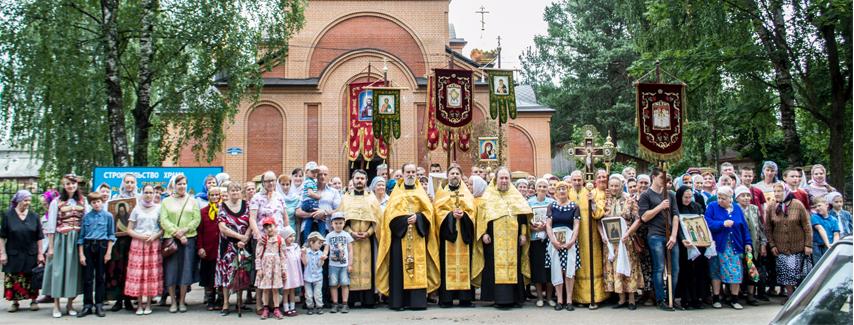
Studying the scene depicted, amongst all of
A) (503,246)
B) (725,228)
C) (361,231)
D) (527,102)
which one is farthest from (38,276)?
(527,102)

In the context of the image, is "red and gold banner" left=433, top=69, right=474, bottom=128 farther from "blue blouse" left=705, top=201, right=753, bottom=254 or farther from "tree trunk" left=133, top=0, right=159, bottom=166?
"tree trunk" left=133, top=0, right=159, bottom=166

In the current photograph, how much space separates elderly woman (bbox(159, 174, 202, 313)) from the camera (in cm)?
942

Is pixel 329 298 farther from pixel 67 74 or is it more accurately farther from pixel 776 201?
pixel 67 74

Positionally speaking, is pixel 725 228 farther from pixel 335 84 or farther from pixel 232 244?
pixel 335 84

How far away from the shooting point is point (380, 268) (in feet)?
32.1

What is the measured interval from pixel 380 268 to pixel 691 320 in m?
4.00

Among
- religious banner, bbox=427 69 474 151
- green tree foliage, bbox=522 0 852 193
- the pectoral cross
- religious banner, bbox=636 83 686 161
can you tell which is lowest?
the pectoral cross

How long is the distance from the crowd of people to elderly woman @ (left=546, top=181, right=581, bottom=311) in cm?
2

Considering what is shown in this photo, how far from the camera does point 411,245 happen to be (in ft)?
32.0

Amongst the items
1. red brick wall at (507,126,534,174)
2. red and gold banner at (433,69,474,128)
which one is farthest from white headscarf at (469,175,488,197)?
red brick wall at (507,126,534,174)

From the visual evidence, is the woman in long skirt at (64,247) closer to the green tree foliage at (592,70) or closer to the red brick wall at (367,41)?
the red brick wall at (367,41)

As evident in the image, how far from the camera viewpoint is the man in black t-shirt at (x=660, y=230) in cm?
938

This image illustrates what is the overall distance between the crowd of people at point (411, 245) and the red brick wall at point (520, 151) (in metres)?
23.2

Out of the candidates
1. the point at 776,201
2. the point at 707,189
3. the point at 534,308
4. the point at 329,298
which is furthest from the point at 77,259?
the point at 776,201
